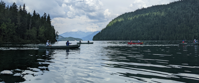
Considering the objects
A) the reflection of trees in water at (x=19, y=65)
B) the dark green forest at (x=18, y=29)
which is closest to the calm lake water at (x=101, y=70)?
the reflection of trees in water at (x=19, y=65)

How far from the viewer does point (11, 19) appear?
4909 inches

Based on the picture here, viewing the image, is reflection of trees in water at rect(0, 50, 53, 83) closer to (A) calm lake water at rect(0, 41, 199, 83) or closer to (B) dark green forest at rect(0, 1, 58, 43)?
(A) calm lake water at rect(0, 41, 199, 83)

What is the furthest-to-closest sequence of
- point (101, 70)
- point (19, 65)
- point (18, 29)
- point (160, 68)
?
point (18, 29), point (19, 65), point (160, 68), point (101, 70)

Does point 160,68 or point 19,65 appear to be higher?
point 19,65

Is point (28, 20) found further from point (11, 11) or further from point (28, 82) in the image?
point (28, 82)

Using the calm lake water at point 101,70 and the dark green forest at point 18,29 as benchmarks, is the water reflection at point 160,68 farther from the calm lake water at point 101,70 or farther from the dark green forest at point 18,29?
the dark green forest at point 18,29

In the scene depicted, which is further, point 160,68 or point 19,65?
point 19,65

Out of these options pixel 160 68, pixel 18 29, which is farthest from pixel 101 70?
pixel 18 29

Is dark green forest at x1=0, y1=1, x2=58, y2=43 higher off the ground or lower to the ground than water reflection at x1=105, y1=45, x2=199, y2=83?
higher

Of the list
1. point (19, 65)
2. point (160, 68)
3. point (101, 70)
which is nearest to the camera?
point (101, 70)

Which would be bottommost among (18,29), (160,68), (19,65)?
(160,68)

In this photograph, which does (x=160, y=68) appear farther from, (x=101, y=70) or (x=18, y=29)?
(x=18, y=29)

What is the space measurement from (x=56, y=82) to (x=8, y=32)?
392ft

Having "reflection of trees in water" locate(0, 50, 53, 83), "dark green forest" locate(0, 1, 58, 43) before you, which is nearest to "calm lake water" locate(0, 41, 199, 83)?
"reflection of trees in water" locate(0, 50, 53, 83)
